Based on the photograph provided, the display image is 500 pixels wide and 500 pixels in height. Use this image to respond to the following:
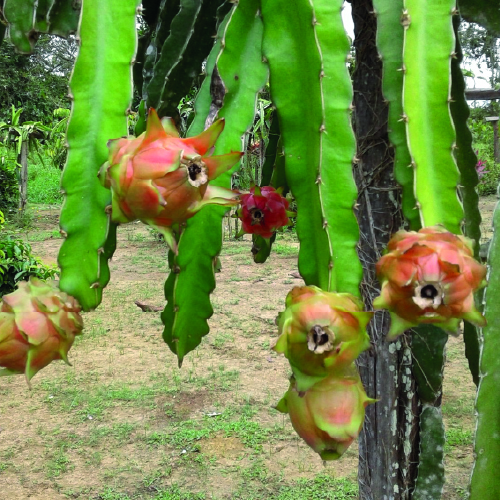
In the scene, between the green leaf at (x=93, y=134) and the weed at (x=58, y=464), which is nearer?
the green leaf at (x=93, y=134)

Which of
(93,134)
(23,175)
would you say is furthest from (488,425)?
(23,175)

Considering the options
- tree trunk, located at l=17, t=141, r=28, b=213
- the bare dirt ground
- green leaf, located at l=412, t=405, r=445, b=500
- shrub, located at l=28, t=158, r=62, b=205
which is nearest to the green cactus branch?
green leaf, located at l=412, t=405, r=445, b=500

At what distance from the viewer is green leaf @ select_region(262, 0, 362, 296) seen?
1.76ft

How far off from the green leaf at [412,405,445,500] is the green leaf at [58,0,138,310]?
1.80 feet

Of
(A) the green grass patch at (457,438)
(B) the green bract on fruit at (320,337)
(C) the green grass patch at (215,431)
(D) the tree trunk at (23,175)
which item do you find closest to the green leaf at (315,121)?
(B) the green bract on fruit at (320,337)

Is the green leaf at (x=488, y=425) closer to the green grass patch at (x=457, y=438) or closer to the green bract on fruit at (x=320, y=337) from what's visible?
the green bract on fruit at (x=320, y=337)

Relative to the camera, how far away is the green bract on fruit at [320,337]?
0.40 metres

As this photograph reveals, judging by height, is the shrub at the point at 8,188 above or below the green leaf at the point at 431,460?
above

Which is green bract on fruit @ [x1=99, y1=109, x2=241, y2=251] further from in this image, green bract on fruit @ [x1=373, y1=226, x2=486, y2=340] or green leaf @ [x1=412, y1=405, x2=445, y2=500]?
green leaf @ [x1=412, y1=405, x2=445, y2=500]

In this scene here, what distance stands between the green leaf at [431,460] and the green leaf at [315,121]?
0.43 m

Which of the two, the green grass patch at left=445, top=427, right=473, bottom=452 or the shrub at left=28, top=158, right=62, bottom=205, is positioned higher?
the shrub at left=28, top=158, right=62, bottom=205

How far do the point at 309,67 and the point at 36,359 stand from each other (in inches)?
14.5

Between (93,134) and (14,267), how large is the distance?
320 cm

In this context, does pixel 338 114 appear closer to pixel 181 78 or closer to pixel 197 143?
pixel 197 143
